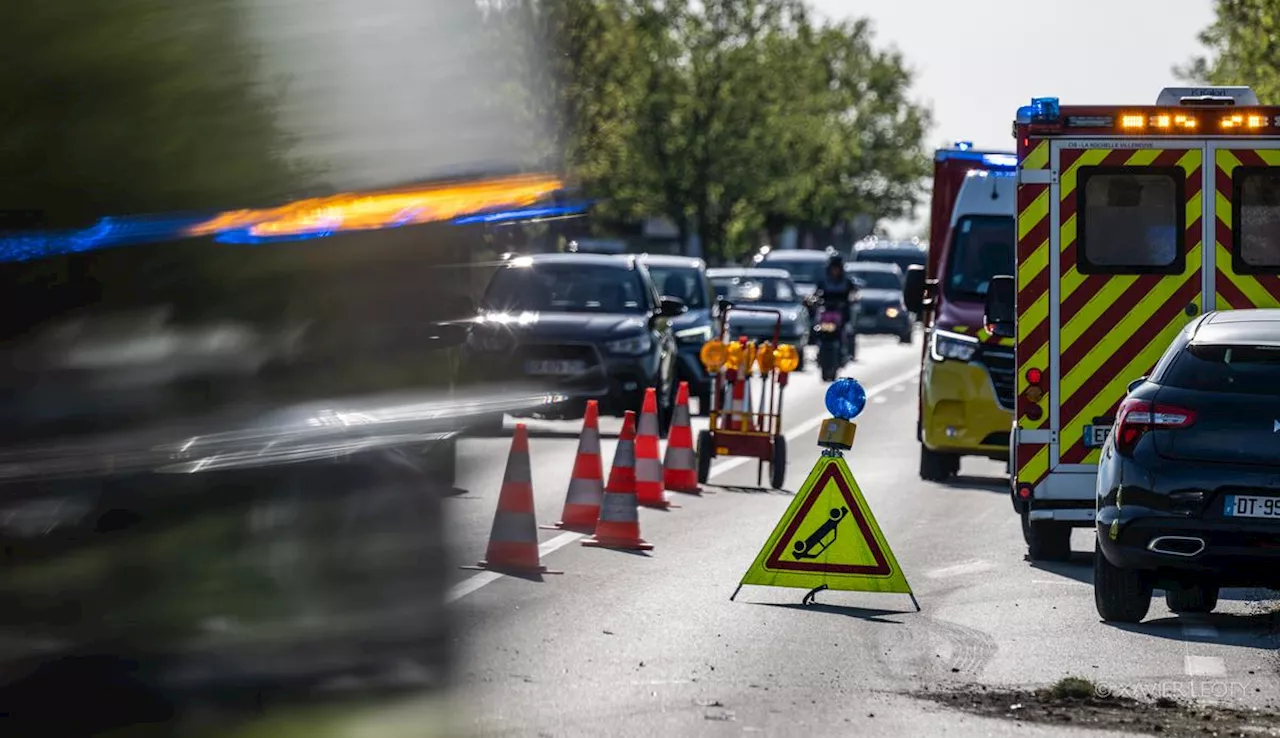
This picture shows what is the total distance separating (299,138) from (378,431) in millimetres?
445

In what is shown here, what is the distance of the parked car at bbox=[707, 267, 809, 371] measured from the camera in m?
36.8

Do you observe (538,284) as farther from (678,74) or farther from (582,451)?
(678,74)

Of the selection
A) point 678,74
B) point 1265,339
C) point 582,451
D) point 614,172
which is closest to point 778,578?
point 1265,339

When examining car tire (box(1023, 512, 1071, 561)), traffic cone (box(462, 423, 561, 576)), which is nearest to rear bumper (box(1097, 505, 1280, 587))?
car tire (box(1023, 512, 1071, 561))

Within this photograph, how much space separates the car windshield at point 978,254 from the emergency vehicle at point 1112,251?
506 centimetres

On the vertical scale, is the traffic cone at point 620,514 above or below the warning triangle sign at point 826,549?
below

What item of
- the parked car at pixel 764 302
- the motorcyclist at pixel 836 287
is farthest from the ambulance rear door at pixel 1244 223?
the parked car at pixel 764 302

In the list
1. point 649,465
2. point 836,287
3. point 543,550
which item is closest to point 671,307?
point 649,465

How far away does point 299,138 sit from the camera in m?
2.82

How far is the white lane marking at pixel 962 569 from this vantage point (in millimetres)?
12070

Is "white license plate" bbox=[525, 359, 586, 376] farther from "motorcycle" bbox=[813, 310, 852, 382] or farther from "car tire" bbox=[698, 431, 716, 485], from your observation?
"motorcycle" bbox=[813, 310, 852, 382]

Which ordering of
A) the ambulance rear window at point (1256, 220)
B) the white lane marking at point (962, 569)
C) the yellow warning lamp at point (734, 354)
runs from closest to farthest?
1. the white lane marking at point (962, 569)
2. the ambulance rear window at point (1256, 220)
3. the yellow warning lamp at point (734, 354)

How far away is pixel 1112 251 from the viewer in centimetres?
1248

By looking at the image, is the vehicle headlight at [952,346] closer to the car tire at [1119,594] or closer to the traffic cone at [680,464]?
the traffic cone at [680,464]
